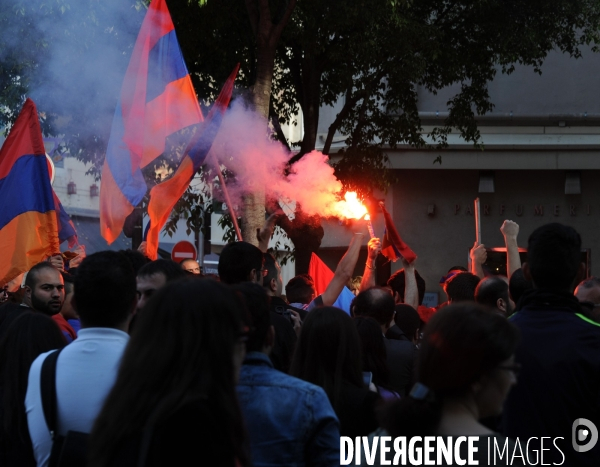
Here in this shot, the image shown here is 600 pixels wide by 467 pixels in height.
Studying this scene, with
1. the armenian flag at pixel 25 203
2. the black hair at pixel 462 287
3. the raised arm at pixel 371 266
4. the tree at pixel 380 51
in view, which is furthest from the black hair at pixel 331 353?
the tree at pixel 380 51

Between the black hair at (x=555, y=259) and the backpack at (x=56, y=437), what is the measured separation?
1.87 m

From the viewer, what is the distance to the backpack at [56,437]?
280 centimetres

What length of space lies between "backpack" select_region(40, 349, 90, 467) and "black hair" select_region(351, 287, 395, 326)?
8.14 ft

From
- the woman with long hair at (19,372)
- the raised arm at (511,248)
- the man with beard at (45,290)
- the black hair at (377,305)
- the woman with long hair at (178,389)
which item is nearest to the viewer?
the woman with long hair at (178,389)

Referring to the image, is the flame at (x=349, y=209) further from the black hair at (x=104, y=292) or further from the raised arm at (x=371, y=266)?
the black hair at (x=104, y=292)

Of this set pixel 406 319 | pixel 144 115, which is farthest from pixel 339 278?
pixel 144 115

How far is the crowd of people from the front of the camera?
214 centimetres

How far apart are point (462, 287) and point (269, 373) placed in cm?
328

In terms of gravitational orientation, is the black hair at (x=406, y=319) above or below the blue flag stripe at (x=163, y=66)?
below

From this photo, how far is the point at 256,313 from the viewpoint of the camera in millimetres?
3104

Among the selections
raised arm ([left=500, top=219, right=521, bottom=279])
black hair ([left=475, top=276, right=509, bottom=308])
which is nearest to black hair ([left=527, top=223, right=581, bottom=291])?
black hair ([left=475, top=276, right=509, bottom=308])

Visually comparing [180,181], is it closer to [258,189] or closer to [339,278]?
[258,189]

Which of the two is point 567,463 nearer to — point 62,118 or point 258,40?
point 258,40

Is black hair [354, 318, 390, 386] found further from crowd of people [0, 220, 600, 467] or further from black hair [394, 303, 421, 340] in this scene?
black hair [394, 303, 421, 340]
